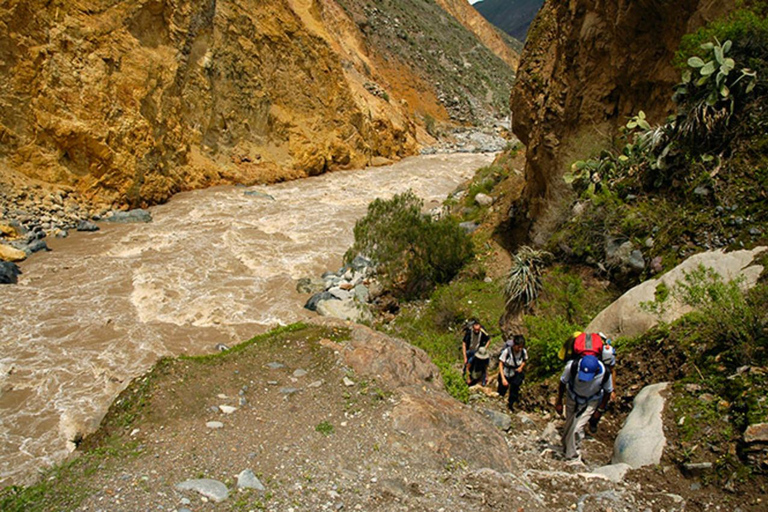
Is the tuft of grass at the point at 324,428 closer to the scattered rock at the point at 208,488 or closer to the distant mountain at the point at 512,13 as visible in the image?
the scattered rock at the point at 208,488

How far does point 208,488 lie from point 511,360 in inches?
141

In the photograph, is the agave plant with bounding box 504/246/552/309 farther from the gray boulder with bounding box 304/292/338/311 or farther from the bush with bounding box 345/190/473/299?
the gray boulder with bounding box 304/292/338/311

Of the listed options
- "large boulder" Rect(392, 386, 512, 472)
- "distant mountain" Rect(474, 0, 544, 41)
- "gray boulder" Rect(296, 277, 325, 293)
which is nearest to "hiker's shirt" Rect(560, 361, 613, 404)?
"large boulder" Rect(392, 386, 512, 472)

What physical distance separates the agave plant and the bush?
342 cm

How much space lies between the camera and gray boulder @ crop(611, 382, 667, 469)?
12.4 feet

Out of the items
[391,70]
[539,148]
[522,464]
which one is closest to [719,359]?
[522,464]

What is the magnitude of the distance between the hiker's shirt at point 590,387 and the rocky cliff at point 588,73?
6.10 m

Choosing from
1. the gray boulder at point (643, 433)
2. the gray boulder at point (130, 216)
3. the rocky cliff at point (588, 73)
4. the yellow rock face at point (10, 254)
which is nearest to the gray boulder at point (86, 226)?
the gray boulder at point (130, 216)

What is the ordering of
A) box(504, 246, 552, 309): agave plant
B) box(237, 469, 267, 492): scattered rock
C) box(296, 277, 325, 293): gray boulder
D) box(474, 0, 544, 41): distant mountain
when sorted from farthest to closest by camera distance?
box(474, 0, 544, 41): distant mountain < box(296, 277, 325, 293): gray boulder < box(504, 246, 552, 309): agave plant < box(237, 469, 267, 492): scattered rock

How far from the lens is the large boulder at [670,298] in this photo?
5227mm

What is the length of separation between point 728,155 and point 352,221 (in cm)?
1323

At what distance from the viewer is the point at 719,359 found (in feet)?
13.6

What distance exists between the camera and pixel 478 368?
260 inches

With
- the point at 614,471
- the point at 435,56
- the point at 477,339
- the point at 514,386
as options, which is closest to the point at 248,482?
the point at 614,471
